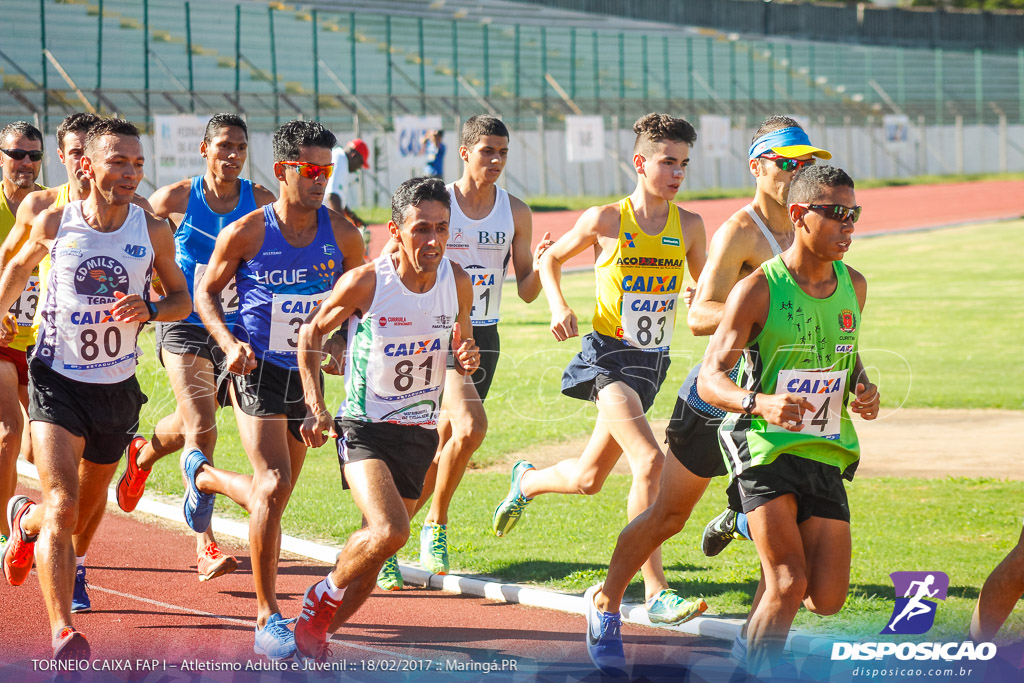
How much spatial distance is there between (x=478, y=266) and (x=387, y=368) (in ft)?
7.36

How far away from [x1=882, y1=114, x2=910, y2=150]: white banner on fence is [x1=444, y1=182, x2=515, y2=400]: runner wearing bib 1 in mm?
52995

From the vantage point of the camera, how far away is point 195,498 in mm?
6648

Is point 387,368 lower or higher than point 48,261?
lower

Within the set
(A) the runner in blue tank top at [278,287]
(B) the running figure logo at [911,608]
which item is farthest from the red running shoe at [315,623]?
(B) the running figure logo at [911,608]

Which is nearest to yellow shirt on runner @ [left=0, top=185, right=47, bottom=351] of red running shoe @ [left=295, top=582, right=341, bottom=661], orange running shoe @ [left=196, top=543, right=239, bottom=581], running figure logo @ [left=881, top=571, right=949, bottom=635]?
orange running shoe @ [left=196, top=543, right=239, bottom=581]

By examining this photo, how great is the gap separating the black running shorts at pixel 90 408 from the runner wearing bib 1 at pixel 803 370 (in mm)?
2851

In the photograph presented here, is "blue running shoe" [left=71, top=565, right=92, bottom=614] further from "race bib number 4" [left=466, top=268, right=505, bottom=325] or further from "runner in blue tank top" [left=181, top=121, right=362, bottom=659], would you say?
"race bib number 4" [left=466, top=268, right=505, bottom=325]

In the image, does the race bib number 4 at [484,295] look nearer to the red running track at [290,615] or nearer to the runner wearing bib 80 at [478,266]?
the runner wearing bib 80 at [478,266]

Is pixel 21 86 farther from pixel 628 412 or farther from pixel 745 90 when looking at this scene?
pixel 745 90

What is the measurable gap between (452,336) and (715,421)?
122 cm

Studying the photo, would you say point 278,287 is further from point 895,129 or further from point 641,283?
point 895,129

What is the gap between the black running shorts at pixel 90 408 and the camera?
5.55 meters

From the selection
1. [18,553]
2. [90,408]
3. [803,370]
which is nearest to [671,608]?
[803,370]

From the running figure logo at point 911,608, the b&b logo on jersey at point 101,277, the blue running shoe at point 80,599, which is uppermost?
the b&b logo on jersey at point 101,277
